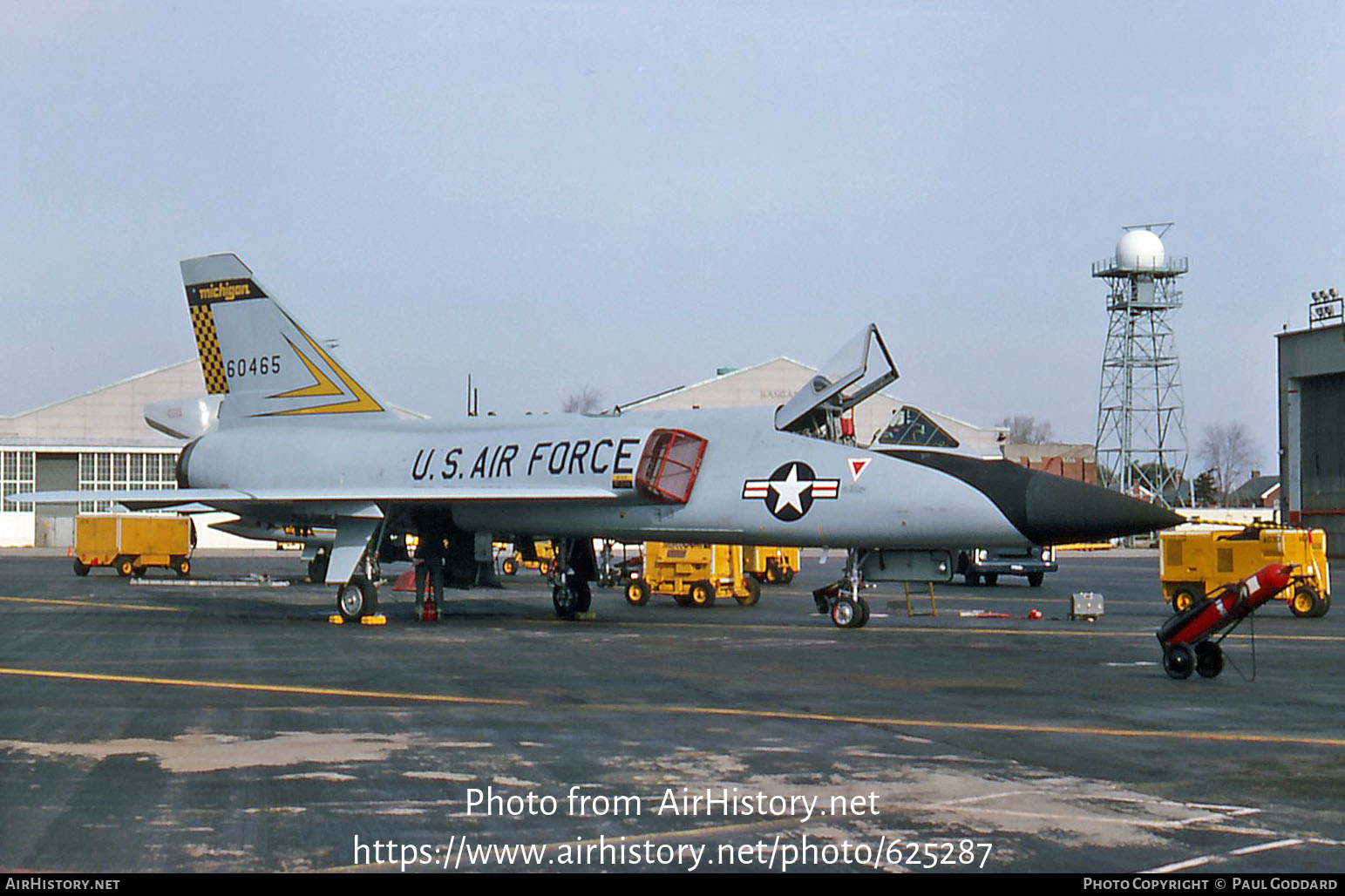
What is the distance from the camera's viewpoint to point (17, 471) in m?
65.8

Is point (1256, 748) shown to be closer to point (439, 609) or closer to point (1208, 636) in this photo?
point (1208, 636)

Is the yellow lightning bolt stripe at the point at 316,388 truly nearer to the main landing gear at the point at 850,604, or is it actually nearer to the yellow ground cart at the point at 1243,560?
the main landing gear at the point at 850,604

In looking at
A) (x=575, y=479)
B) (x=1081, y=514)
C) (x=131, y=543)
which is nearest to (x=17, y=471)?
(x=131, y=543)

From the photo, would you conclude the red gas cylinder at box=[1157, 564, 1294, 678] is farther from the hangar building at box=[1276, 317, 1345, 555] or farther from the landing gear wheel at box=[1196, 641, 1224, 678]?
the hangar building at box=[1276, 317, 1345, 555]

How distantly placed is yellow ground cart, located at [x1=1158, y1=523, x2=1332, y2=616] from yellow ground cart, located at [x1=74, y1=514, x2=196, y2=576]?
24.6 meters

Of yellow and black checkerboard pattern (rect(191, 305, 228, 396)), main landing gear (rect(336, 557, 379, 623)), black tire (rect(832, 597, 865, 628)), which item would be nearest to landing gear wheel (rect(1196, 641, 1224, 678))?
black tire (rect(832, 597, 865, 628))

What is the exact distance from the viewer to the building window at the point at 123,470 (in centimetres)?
6662

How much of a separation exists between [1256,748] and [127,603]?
20017mm

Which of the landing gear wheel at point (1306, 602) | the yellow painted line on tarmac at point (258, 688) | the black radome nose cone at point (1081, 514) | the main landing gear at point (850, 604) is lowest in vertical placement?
the landing gear wheel at point (1306, 602)

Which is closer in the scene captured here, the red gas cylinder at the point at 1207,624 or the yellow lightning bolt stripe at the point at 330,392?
the red gas cylinder at the point at 1207,624

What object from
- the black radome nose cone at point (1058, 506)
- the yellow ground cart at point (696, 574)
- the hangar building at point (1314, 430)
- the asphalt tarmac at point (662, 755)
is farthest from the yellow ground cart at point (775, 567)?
the hangar building at point (1314, 430)

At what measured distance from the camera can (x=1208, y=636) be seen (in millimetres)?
12047

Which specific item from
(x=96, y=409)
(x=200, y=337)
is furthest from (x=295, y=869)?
(x=96, y=409)

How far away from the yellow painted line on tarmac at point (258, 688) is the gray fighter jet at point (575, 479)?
5.49 m
